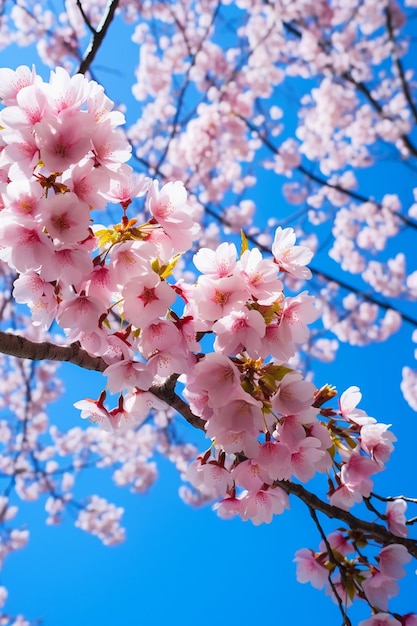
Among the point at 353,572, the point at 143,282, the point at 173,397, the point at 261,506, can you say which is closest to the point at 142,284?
the point at 143,282

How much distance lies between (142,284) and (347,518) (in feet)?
3.33

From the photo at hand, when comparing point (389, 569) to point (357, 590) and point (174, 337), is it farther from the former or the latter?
point (174, 337)

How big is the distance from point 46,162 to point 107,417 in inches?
26.7

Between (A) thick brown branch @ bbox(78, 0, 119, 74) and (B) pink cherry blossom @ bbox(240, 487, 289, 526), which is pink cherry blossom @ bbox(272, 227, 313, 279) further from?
(A) thick brown branch @ bbox(78, 0, 119, 74)

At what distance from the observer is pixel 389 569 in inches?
64.0

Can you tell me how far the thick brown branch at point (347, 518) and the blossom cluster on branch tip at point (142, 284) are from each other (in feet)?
0.80

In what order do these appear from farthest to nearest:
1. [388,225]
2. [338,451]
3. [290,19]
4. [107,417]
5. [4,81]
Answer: [388,225] → [290,19] → [338,451] → [107,417] → [4,81]

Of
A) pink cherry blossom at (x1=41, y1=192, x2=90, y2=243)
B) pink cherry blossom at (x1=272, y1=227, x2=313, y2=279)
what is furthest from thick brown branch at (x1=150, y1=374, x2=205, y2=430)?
pink cherry blossom at (x1=41, y1=192, x2=90, y2=243)

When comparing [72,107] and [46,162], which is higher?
[72,107]

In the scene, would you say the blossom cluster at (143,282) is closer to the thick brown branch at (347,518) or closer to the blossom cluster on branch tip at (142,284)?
the blossom cluster on branch tip at (142,284)

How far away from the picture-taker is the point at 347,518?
162 centimetres

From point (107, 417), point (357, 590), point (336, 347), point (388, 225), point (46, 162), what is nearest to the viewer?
point (46, 162)

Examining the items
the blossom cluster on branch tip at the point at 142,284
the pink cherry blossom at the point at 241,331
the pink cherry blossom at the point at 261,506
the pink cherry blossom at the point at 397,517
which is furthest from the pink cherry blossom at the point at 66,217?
the pink cherry blossom at the point at 397,517

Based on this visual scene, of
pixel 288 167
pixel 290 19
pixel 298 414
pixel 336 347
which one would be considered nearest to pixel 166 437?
pixel 336 347
